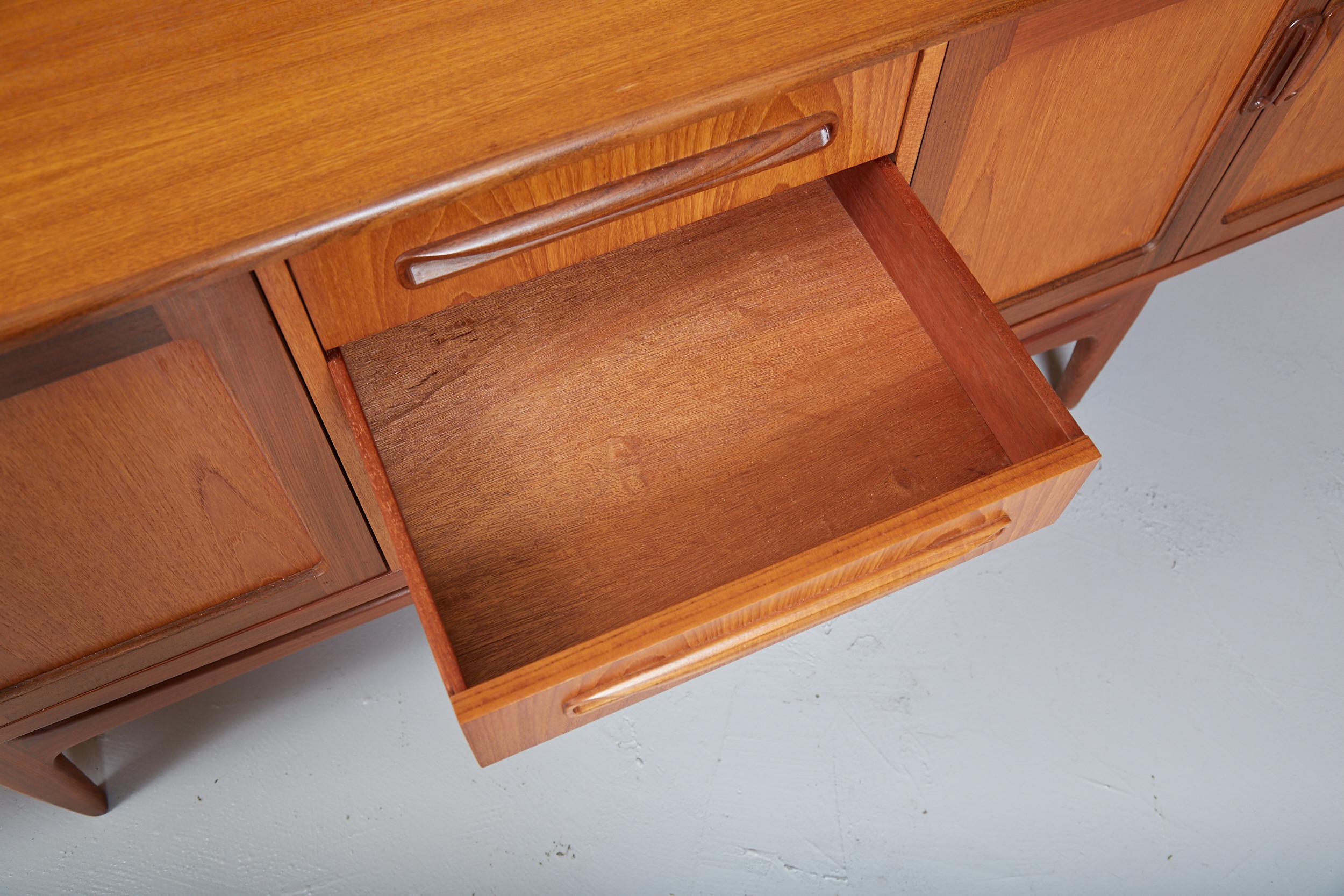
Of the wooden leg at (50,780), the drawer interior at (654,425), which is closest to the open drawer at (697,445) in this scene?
the drawer interior at (654,425)

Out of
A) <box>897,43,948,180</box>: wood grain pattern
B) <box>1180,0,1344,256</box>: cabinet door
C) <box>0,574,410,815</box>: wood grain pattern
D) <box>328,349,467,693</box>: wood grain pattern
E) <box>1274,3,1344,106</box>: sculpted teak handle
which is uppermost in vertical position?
<box>897,43,948,180</box>: wood grain pattern

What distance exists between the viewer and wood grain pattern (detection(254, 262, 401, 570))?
0.66 metres

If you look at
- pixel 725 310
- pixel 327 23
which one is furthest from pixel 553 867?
pixel 327 23

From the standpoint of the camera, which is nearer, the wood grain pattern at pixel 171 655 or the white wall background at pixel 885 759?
the wood grain pattern at pixel 171 655

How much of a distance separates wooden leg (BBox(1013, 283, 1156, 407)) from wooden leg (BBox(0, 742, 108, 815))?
3.42 feet

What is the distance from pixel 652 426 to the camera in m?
0.82

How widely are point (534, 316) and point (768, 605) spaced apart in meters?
0.33

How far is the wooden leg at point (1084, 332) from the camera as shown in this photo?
1195 mm

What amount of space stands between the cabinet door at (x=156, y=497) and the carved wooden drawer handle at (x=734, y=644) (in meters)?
0.29

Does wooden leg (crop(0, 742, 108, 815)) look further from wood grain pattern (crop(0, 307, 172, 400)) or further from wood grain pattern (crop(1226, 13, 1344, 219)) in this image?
wood grain pattern (crop(1226, 13, 1344, 219))

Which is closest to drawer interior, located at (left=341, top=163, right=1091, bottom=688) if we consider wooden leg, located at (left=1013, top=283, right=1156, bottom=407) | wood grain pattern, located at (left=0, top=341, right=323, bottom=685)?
wood grain pattern, located at (left=0, top=341, right=323, bottom=685)

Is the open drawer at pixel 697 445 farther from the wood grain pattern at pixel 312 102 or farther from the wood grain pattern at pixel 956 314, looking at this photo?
the wood grain pattern at pixel 312 102

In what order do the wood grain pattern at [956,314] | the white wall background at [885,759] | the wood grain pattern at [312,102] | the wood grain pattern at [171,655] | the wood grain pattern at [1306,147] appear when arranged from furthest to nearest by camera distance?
the white wall background at [885,759] < the wood grain pattern at [1306,147] < the wood grain pattern at [171,655] < the wood grain pattern at [956,314] < the wood grain pattern at [312,102]

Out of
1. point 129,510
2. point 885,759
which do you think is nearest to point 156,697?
point 129,510
